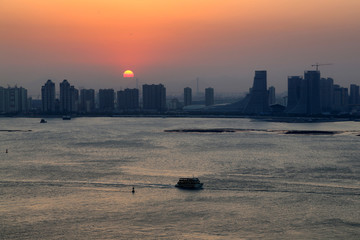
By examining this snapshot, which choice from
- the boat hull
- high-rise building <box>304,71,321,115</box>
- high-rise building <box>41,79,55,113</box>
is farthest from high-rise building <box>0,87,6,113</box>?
the boat hull

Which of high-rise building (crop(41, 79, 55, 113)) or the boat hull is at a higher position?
high-rise building (crop(41, 79, 55, 113))

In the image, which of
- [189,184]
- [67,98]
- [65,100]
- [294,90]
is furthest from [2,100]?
[189,184]

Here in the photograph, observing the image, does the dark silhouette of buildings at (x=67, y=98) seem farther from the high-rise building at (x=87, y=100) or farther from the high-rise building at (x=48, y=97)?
the high-rise building at (x=87, y=100)

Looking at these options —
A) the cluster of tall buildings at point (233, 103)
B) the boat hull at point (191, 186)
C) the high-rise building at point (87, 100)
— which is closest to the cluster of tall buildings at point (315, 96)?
the cluster of tall buildings at point (233, 103)

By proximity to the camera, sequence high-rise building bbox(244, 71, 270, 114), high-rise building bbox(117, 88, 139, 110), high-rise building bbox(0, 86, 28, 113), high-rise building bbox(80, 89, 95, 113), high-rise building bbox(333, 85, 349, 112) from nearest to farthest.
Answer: high-rise building bbox(244, 71, 270, 114), high-rise building bbox(0, 86, 28, 113), high-rise building bbox(333, 85, 349, 112), high-rise building bbox(80, 89, 95, 113), high-rise building bbox(117, 88, 139, 110)

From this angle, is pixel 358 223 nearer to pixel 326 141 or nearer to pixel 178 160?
pixel 178 160

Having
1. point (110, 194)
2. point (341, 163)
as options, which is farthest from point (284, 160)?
point (110, 194)

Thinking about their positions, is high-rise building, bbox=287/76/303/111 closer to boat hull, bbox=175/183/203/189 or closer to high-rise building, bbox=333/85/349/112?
high-rise building, bbox=333/85/349/112
